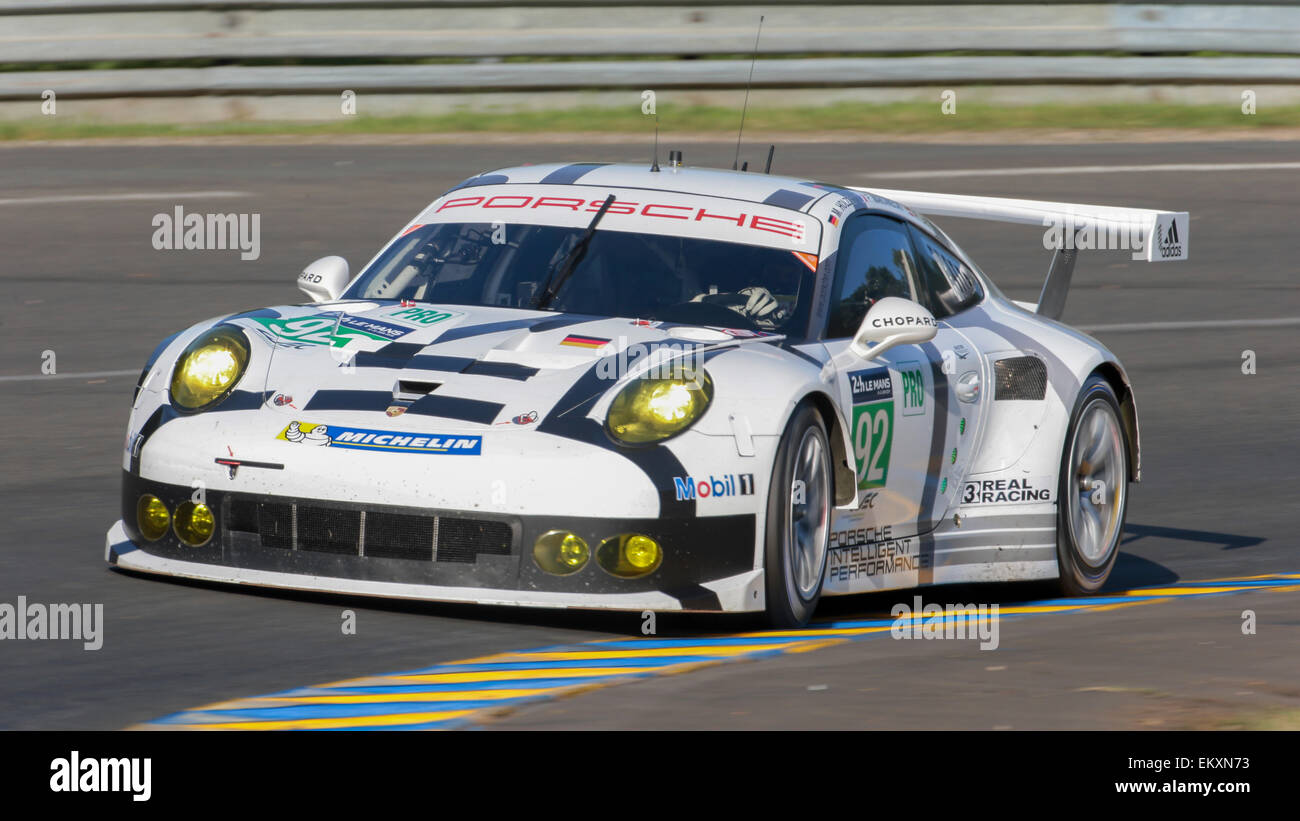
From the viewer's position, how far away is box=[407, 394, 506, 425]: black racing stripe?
6336 millimetres

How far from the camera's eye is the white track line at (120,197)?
1647 cm

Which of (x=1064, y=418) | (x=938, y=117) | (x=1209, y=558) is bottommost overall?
(x=1209, y=558)

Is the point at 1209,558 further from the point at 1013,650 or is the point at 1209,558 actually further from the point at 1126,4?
the point at 1126,4

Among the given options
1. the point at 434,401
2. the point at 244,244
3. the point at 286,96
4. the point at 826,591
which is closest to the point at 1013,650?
the point at 826,591

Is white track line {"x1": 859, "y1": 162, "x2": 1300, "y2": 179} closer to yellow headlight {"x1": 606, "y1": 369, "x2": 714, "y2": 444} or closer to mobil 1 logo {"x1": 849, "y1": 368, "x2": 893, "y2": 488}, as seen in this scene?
mobil 1 logo {"x1": 849, "y1": 368, "x2": 893, "y2": 488}

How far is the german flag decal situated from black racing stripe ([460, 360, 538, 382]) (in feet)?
0.67

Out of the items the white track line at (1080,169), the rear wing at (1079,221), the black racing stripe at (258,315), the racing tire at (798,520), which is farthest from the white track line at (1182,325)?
the black racing stripe at (258,315)

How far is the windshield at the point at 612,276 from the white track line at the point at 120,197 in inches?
362

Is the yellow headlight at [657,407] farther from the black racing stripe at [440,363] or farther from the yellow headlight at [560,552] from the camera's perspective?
the black racing stripe at [440,363]

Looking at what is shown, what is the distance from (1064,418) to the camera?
803 centimetres

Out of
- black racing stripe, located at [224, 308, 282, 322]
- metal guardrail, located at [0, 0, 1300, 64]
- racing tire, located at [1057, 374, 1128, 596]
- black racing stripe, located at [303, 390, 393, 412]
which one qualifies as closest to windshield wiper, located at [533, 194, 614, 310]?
black racing stripe, located at [224, 308, 282, 322]

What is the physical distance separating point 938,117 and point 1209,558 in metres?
11.9

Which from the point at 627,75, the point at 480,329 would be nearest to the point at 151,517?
the point at 480,329

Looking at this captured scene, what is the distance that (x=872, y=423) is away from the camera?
7.11 m
